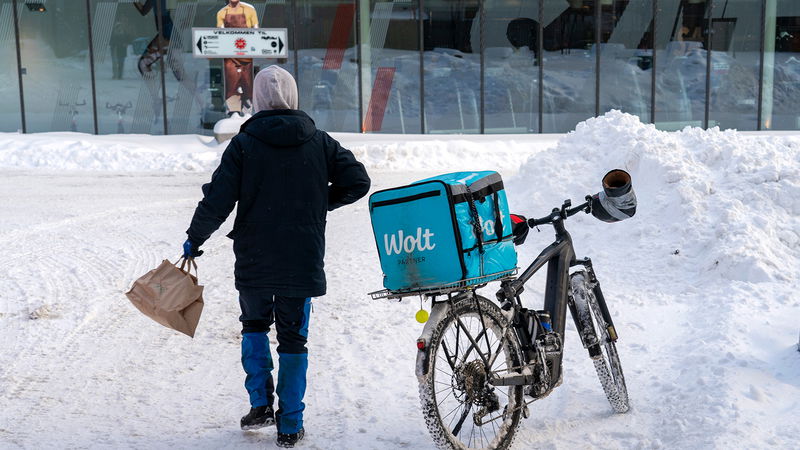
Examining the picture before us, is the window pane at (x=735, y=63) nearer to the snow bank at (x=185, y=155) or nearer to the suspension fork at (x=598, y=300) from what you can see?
the snow bank at (x=185, y=155)

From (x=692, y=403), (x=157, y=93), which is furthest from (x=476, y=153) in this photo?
(x=692, y=403)

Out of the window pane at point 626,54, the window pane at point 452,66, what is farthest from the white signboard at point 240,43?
the window pane at point 626,54

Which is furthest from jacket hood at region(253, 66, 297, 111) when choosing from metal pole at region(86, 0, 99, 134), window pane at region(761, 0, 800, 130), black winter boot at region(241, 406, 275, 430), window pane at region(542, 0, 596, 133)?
window pane at region(761, 0, 800, 130)

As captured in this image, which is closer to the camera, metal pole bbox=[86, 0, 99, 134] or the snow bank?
the snow bank

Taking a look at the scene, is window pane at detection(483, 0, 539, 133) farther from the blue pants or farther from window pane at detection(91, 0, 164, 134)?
the blue pants

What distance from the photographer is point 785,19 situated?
72.3 feet

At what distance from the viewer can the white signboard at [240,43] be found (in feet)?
65.2

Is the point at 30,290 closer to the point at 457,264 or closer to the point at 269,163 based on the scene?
the point at 269,163

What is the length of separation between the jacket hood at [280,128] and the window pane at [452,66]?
57.7 ft

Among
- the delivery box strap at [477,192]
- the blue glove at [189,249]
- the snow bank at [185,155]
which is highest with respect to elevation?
the delivery box strap at [477,192]

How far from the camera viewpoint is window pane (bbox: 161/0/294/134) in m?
21.8

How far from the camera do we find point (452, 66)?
71.9 ft

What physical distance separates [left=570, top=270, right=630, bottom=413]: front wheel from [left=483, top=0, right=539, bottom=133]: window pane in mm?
17438

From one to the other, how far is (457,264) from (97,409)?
7.56 ft
